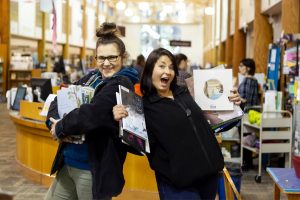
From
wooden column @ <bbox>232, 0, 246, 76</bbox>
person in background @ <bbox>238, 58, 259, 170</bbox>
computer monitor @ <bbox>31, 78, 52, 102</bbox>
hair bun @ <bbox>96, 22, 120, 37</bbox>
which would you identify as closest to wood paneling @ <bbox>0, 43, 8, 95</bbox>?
wooden column @ <bbox>232, 0, 246, 76</bbox>

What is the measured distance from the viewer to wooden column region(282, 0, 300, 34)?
8477mm

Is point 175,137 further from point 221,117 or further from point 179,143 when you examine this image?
point 221,117

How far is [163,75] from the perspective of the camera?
2.44 metres

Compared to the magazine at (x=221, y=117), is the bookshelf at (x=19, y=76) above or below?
above

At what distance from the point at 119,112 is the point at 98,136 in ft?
0.69

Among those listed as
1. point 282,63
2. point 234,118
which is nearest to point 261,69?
point 282,63

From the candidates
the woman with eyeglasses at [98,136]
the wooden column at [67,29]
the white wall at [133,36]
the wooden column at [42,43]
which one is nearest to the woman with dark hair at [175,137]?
the woman with eyeglasses at [98,136]

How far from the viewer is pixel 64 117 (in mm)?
2359

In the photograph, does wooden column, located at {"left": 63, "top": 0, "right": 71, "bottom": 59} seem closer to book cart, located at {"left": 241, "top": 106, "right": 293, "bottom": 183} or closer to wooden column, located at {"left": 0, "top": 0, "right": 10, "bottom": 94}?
wooden column, located at {"left": 0, "top": 0, "right": 10, "bottom": 94}

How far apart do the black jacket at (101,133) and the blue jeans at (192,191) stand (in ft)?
0.75

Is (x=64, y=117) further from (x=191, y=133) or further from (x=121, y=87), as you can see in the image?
(x=191, y=133)

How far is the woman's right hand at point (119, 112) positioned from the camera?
2.23 metres

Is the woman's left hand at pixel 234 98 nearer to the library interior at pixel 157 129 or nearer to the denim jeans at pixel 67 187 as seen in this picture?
the library interior at pixel 157 129

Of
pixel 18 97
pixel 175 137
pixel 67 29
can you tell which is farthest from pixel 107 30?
pixel 67 29
